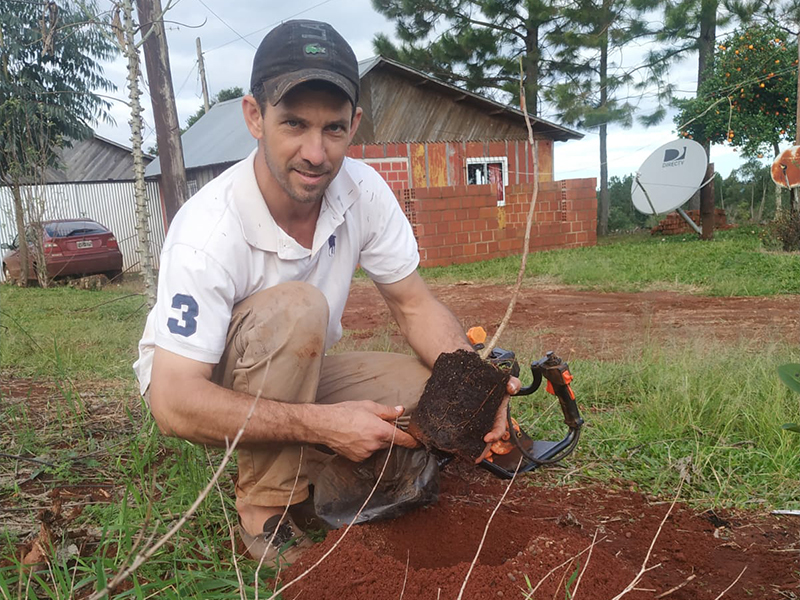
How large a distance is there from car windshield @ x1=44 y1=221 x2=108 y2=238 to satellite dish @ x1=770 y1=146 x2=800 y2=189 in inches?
431

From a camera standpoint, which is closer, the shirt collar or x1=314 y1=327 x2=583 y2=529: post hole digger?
x1=314 y1=327 x2=583 y2=529: post hole digger

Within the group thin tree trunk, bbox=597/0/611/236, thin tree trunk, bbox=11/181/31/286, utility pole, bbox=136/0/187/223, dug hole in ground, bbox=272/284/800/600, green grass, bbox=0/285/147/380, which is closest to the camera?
dug hole in ground, bbox=272/284/800/600

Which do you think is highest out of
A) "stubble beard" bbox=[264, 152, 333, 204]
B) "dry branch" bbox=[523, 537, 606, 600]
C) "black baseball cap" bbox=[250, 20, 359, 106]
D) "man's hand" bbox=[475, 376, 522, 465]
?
"black baseball cap" bbox=[250, 20, 359, 106]

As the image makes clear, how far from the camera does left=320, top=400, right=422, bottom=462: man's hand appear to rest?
1.71m

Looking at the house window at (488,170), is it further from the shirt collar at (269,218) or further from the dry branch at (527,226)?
the dry branch at (527,226)

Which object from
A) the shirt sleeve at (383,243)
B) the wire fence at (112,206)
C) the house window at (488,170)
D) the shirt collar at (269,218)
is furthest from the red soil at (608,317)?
the wire fence at (112,206)

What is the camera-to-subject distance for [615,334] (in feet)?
15.8

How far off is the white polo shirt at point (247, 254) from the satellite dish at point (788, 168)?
26.1 ft

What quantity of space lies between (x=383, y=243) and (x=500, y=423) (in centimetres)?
72

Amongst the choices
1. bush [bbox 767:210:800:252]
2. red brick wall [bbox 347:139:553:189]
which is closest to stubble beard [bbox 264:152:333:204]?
bush [bbox 767:210:800:252]

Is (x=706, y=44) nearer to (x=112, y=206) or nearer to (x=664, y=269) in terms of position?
(x=664, y=269)

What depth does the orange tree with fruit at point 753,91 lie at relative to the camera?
1266 centimetres

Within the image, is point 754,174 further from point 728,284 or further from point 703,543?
point 703,543

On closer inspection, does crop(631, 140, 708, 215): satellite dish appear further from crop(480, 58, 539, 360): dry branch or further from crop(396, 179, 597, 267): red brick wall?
crop(480, 58, 539, 360): dry branch
